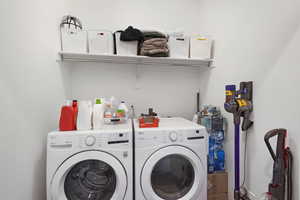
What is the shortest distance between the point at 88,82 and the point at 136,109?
729 mm

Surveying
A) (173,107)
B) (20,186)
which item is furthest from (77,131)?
(173,107)

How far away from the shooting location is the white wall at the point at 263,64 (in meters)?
0.89

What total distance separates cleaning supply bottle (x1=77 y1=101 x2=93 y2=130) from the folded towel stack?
83 cm

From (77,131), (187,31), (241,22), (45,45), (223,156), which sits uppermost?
(187,31)

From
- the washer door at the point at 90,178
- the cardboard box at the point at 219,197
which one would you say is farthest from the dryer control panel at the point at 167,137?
the cardboard box at the point at 219,197

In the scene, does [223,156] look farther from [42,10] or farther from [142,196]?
[42,10]

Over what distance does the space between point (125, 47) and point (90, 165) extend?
122 cm

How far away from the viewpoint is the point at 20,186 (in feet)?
3.14

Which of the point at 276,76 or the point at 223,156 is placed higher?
the point at 276,76

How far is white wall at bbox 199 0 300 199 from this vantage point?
893 mm

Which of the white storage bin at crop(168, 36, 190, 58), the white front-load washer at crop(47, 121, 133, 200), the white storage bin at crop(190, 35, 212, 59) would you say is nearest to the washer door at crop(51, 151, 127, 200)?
the white front-load washer at crop(47, 121, 133, 200)

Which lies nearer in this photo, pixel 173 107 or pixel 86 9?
pixel 86 9

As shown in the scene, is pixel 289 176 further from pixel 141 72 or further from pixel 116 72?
pixel 116 72

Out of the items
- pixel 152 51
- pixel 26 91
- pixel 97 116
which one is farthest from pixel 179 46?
pixel 26 91
